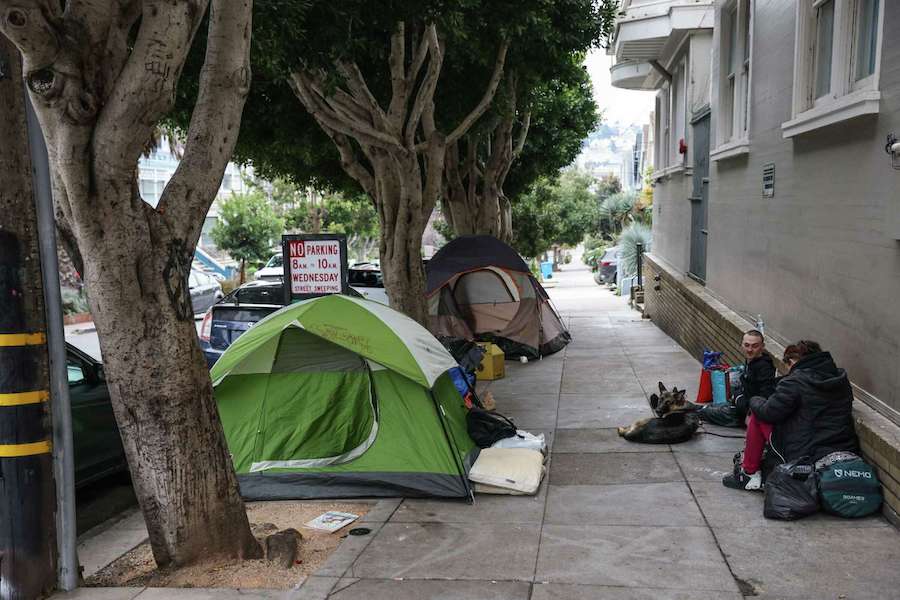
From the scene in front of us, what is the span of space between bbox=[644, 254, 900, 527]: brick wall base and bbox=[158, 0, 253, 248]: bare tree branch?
4.72m

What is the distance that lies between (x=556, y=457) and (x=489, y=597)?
319cm

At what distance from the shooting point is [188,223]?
17.0 feet

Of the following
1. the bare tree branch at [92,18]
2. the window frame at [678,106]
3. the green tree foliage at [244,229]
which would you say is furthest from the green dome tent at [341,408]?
the green tree foliage at [244,229]

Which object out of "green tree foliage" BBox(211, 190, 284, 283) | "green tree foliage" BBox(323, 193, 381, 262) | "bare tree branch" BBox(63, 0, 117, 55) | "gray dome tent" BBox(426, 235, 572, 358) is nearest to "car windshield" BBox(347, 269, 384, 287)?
"gray dome tent" BBox(426, 235, 572, 358)

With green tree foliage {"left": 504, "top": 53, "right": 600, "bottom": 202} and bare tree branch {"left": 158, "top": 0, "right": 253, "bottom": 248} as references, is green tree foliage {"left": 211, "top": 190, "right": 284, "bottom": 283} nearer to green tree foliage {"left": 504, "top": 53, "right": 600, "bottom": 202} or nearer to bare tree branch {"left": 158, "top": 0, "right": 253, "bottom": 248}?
green tree foliage {"left": 504, "top": 53, "right": 600, "bottom": 202}

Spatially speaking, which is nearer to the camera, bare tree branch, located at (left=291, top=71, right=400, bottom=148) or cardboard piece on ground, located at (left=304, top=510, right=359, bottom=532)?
cardboard piece on ground, located at (left=304, top=510, right=359, bottom=532)

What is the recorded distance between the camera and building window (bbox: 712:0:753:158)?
10.9m

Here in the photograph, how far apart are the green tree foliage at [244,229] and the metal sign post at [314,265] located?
23.9 metres

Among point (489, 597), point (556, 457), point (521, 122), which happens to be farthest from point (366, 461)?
point (521, 122)

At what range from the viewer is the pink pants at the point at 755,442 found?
640 centimetres

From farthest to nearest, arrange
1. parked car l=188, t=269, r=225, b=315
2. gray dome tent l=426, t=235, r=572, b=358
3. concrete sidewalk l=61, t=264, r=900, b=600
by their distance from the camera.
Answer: parked car l=188, t=269, r=225, b=315, gray dome tent l=426, t=235, r=572, b=358, concrete sidewalk l=61, t=264, r=900, b=600

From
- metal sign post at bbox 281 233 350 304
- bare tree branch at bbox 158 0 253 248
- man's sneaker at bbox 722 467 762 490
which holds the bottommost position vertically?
man's sneaker at bbox 722 467 762 490

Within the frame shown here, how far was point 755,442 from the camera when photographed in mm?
6477

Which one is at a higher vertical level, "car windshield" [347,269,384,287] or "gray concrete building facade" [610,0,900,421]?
"gray concrete building facade" [610,0,900,421]
